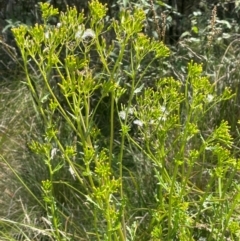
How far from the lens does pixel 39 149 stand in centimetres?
208

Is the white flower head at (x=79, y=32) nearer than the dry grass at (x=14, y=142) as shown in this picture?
Yes

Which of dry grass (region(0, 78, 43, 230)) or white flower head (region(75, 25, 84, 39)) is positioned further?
dry grass (region(0, 78, 43, 230))

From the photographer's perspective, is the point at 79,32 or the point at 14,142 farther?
the point at 14,142

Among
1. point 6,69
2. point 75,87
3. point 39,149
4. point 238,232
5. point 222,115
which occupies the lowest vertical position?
point 6,69

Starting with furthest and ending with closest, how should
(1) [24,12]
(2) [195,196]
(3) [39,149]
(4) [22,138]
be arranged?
(1) [24,12], (4) [22,138], (2) [195,196], (3) [39,149]

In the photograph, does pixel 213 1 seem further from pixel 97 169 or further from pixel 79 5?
pixel 97 169

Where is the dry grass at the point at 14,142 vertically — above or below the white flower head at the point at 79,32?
below

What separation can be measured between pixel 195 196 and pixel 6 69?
223 centimetres

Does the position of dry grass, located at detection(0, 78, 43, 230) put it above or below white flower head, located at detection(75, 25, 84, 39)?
below

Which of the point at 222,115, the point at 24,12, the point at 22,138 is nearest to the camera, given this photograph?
the point at 222,115

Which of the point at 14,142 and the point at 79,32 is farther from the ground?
the point at 79,32

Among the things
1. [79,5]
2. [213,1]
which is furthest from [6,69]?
[213,1]

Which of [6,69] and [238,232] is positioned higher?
[238,232]

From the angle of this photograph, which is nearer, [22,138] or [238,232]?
→ [238,232]
